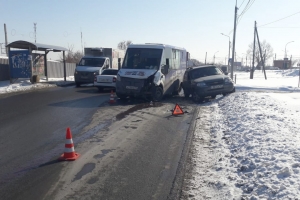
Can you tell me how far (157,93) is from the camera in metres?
16.3

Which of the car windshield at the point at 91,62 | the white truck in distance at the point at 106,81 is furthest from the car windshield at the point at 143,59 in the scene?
the car windshield at the point at 91,62

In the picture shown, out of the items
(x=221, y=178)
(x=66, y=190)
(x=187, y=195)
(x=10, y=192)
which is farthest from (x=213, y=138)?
(x=10, y=192)

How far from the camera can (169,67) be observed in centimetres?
1747

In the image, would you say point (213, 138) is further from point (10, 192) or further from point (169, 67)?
point (169, 67)

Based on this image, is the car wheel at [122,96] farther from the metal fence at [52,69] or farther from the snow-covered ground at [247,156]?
the metal fence at [52,69]

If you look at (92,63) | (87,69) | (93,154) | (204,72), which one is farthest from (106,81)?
(93,154)

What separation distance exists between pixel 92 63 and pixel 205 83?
536 inches

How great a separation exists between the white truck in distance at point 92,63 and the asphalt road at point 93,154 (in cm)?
1405

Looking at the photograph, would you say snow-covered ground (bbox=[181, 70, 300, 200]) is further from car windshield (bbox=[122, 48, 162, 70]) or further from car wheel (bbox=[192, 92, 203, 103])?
car windshield (bbox=[122, 48, 162, 70])

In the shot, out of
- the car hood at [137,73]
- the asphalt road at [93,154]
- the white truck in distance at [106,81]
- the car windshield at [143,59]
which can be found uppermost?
the car windshield at [143,59]

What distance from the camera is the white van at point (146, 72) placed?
51.9 ft

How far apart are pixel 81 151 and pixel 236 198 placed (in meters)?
3.75

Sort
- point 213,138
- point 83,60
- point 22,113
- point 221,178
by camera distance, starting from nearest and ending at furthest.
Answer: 1. point 221,178
2. point 213,138
3. point 22,113
4. point 83,60

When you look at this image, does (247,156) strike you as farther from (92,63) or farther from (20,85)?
(92,63)
